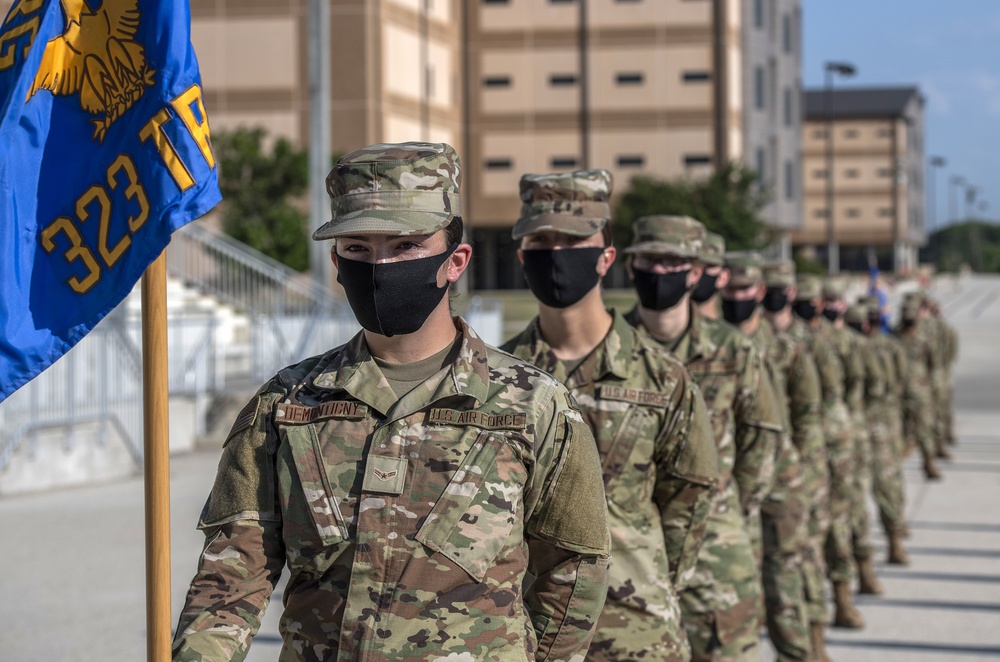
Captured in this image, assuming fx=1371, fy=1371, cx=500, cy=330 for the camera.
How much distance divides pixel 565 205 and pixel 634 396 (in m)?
0.72

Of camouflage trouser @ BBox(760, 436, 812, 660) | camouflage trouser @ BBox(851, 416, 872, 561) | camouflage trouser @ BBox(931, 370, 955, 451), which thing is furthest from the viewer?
camouflage trouser @ BBox(931, 370, 955, 451)

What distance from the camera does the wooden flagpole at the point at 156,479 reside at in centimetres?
320

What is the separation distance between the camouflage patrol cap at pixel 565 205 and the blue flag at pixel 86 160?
62.2 inches

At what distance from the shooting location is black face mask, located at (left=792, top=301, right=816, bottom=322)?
1075cm

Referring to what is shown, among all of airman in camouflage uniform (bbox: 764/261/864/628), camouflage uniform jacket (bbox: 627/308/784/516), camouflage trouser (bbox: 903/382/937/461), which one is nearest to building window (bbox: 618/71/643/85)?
camouflage trouser (bbox: 903/382/937/461)

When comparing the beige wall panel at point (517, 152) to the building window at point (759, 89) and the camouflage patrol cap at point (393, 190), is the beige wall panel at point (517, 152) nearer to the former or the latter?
the building window at point (759, 89)

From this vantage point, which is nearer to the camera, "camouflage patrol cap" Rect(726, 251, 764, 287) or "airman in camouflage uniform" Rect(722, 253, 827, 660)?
"airman in camouflage uniform" Rect(722, 253, 827, 660)

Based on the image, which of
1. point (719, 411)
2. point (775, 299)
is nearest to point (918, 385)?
point (775, 299)

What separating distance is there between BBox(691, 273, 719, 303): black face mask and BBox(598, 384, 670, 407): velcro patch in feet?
8.34

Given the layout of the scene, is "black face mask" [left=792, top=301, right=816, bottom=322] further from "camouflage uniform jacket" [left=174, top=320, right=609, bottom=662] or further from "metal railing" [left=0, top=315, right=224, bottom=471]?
"camouflage uniform jacket" [left=174, top=320, right=609, bottom=662]

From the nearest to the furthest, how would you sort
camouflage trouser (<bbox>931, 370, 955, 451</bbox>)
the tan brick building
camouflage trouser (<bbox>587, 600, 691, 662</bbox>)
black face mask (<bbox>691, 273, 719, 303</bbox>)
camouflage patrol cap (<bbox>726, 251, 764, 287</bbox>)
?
camouflage trouser (<bbox>587, 600, 691, 662</bbox>)
black face mask (<bbox>691, 273, 719, 303</bbox>)
camouflage patrol cap (<bbox>726, 251, 764, 287</bbox>)
camouflage trouser (<bbox>931, 370, 955, 451</bbox>)
the tan brick building

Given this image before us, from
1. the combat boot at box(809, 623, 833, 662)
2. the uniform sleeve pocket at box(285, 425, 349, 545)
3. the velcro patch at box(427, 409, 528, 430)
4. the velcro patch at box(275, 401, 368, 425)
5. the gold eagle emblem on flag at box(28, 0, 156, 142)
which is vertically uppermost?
the gold eagle emblem on flag at box(28, 0, 156, 142)

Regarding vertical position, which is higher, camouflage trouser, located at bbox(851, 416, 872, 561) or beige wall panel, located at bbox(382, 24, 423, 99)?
beige wall panel, located at bbox(382, 24, 423, 99)

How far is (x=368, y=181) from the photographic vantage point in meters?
3.27
